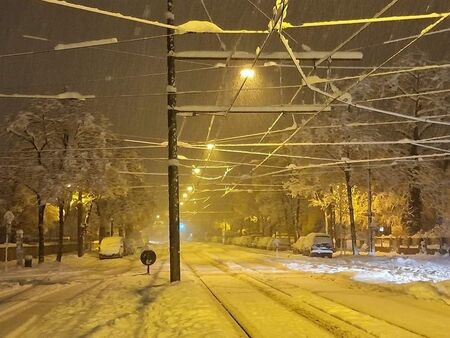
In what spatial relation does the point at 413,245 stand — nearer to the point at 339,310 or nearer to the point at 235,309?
the point at 339,310

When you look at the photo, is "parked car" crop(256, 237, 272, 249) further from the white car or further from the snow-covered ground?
the snow-covered ground

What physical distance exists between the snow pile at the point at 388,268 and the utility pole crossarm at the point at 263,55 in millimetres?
8683

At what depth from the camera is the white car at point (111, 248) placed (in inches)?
1944

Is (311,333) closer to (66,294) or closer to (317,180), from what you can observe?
(66,294)

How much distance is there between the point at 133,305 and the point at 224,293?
13.6ft

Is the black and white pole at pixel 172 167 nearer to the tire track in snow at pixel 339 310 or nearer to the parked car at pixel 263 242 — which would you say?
the tire track in snow at pixel 339 310

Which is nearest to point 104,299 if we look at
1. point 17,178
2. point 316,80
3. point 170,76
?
point 170,76

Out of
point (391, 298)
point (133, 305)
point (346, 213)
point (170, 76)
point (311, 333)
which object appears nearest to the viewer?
point (311, 333)

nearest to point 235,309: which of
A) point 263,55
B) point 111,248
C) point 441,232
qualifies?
point 263,55

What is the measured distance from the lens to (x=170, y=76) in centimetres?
2023

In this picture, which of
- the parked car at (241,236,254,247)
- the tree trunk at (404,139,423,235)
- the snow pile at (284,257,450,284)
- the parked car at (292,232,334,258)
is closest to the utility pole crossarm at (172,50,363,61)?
the snow pile at (284,257,450,284)

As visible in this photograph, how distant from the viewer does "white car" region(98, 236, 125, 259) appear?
49.4m

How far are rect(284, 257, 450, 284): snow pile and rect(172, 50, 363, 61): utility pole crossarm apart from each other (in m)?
8.68

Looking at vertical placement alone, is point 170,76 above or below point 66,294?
above
